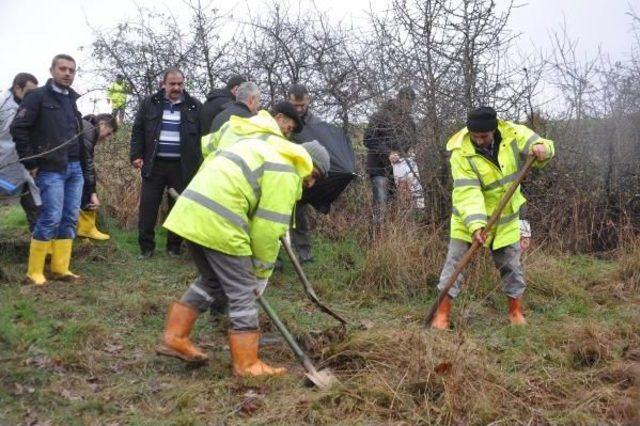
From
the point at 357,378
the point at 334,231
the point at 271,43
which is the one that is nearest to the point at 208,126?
the point at 334,231

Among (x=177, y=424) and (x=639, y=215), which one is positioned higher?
(x=639, y=215)

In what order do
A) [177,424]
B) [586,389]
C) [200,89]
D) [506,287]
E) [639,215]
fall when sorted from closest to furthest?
[177,424], [586,389], [506,287], [639,215], [200,89]

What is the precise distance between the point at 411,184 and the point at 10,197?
3.92 metres

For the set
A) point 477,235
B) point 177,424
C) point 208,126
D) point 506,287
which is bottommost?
point 177,424

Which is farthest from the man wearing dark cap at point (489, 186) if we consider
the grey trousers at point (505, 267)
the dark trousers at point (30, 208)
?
the dark trousers at point (30, 208)

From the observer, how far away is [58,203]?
21.1 feet

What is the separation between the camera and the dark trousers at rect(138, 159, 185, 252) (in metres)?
7.43

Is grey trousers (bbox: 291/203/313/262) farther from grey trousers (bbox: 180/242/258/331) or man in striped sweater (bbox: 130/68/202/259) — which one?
grey trousers (bbox: 180/242/258/331)

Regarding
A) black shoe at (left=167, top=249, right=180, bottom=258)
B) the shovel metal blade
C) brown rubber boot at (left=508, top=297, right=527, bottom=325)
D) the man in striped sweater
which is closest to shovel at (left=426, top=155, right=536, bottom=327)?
brown rubber boot at (left=508, top=297, right=527, bottom=325)

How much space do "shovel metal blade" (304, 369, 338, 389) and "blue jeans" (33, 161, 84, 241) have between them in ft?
10.3

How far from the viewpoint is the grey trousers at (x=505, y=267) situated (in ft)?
18.7

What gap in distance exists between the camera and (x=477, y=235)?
536cm

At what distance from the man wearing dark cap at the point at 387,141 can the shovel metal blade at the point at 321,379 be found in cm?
333

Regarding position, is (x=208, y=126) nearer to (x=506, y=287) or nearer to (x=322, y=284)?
(x=322, y=284)
